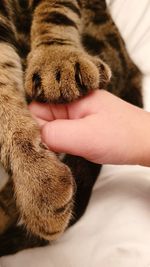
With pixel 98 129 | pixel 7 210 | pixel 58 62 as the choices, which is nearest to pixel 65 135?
pixel 98 129

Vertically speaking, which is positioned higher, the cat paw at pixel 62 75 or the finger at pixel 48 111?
the cat paw at pixel 62 75

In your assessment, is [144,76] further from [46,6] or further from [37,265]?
[37,265]

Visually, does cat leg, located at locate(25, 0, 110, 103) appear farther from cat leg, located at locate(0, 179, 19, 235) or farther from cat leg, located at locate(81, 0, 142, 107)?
cat leg, located at locate(0, 179, 19, 235)

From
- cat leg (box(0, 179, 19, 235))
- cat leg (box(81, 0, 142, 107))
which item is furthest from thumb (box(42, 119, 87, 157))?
cat leg (box(81, 0, 142, 107))

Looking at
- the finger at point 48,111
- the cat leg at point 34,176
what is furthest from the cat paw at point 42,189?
the finger at point 48,111

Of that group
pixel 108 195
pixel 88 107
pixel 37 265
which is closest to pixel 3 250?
pixel 37 265

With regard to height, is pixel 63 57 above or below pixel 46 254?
above

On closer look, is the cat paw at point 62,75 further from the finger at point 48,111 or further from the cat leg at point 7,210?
the cat leg at point 7,210
